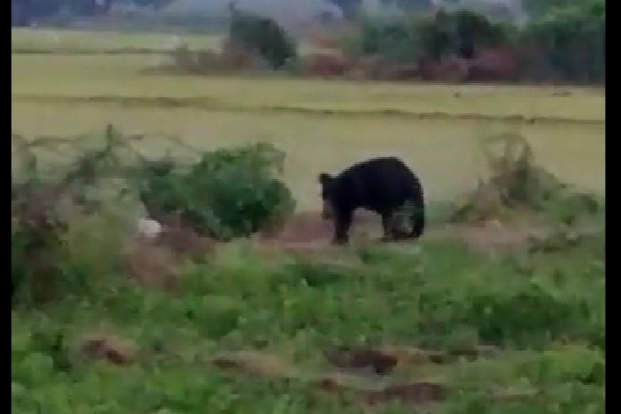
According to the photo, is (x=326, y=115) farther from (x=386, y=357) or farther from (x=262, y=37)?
(x=386, y=357)

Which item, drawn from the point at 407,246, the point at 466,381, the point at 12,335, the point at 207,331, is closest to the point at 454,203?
the point at 407,246

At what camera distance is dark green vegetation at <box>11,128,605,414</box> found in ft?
3.60

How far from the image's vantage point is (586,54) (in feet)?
3.79

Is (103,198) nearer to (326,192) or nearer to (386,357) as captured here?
(326,192)

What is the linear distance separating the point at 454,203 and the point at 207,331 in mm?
298

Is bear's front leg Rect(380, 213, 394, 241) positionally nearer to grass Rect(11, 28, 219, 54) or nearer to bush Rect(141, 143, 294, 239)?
bush Rect(141, 143, 294, 239)

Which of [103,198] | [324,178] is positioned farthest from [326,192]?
[103,198]

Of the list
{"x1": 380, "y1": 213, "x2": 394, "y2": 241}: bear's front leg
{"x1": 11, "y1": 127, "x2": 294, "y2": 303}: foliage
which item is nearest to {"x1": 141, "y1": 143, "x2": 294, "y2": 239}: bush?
{"x1": 11, "y1": 127, "x2": 294, "y2": 303}: foliage

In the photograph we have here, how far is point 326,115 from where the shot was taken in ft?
3.78

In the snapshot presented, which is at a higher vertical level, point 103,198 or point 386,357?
point 103,198

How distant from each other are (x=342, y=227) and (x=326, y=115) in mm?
122

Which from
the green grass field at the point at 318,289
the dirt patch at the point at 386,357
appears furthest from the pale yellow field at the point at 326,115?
the dirt patch at the point at 386,357

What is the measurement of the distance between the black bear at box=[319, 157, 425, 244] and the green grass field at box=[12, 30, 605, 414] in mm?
13

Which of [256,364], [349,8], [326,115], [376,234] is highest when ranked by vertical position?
[349,8]
